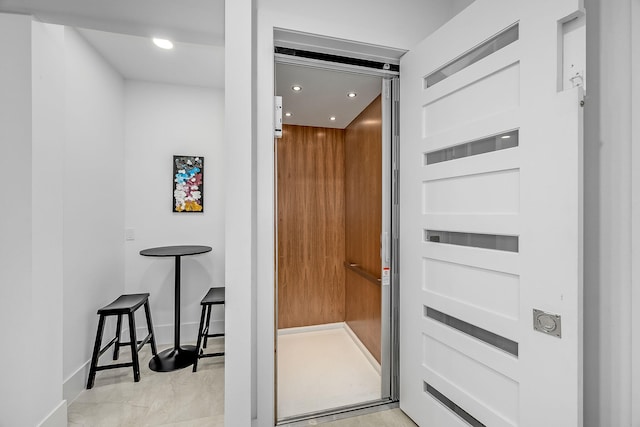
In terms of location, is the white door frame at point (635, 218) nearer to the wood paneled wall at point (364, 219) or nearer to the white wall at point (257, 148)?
the white wall at point (257, 148)

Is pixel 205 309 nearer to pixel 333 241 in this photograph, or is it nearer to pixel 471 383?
pixel 333 241

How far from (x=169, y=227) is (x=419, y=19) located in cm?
264

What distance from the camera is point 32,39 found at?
4.41 feet

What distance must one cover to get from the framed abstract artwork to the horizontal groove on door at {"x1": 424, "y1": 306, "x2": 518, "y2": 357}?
2.27 m

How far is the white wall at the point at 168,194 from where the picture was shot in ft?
8.65

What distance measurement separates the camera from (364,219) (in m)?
2.58

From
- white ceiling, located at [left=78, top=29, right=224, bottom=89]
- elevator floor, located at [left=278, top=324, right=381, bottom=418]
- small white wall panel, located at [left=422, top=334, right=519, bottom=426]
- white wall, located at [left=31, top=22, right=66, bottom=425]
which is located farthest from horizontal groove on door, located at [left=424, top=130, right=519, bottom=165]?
white wall, located at [left=31, top=22, right=66, bottom=425]

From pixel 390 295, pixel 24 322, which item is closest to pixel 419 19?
pixel 390 295

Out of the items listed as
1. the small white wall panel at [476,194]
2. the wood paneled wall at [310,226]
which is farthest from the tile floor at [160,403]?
the small white wall panel at [476,194]

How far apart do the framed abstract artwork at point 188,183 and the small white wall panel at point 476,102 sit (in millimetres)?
2136

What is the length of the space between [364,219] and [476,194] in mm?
1386

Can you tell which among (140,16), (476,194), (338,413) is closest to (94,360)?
(338,413)

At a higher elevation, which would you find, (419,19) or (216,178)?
(419,19)

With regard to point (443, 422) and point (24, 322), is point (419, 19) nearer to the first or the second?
point (443, 422)
